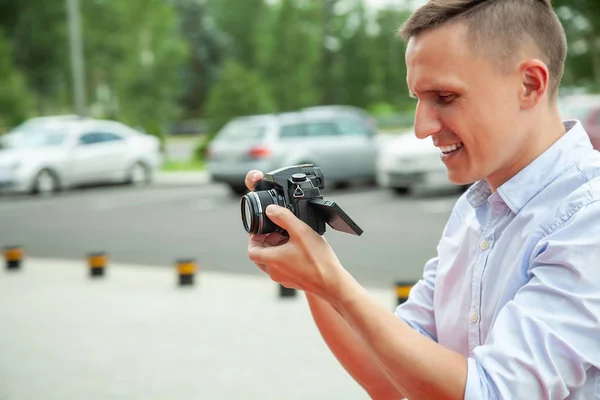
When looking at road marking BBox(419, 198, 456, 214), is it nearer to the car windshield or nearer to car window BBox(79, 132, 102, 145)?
the car windshield

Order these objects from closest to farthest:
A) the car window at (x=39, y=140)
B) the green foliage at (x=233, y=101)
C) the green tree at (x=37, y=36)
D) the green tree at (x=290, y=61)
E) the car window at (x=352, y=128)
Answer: the car window at (x=352, y=128)
the car window at (x=39, y=140)
the green foliage at (x=233, y=101)
the green tree at (x=290, y=61)
the green tree at (x=37, y=36)

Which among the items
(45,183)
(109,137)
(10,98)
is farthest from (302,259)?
(10,98)

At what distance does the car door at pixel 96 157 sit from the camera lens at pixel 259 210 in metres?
16.0

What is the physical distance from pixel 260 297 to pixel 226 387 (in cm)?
226

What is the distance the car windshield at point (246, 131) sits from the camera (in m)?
14.9

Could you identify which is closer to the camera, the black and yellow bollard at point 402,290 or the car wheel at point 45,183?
the black and yellow bollard at point 402,290

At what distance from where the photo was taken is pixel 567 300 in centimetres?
134

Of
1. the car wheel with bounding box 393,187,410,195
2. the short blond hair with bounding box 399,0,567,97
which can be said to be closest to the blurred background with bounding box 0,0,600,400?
the car wheel with bounding box 393,187,410,195

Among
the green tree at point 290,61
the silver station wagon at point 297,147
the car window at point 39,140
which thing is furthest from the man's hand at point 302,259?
the green tree at point 290,61

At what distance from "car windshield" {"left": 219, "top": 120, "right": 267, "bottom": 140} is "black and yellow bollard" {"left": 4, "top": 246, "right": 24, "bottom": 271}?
6898 millimetres

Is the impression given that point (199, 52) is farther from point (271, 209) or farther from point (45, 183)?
point (271, 209)

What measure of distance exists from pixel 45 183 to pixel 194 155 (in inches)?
382

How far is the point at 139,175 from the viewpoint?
61.6ft

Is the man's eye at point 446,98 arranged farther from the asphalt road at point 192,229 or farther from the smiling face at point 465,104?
the asphalt road at point 192,229
